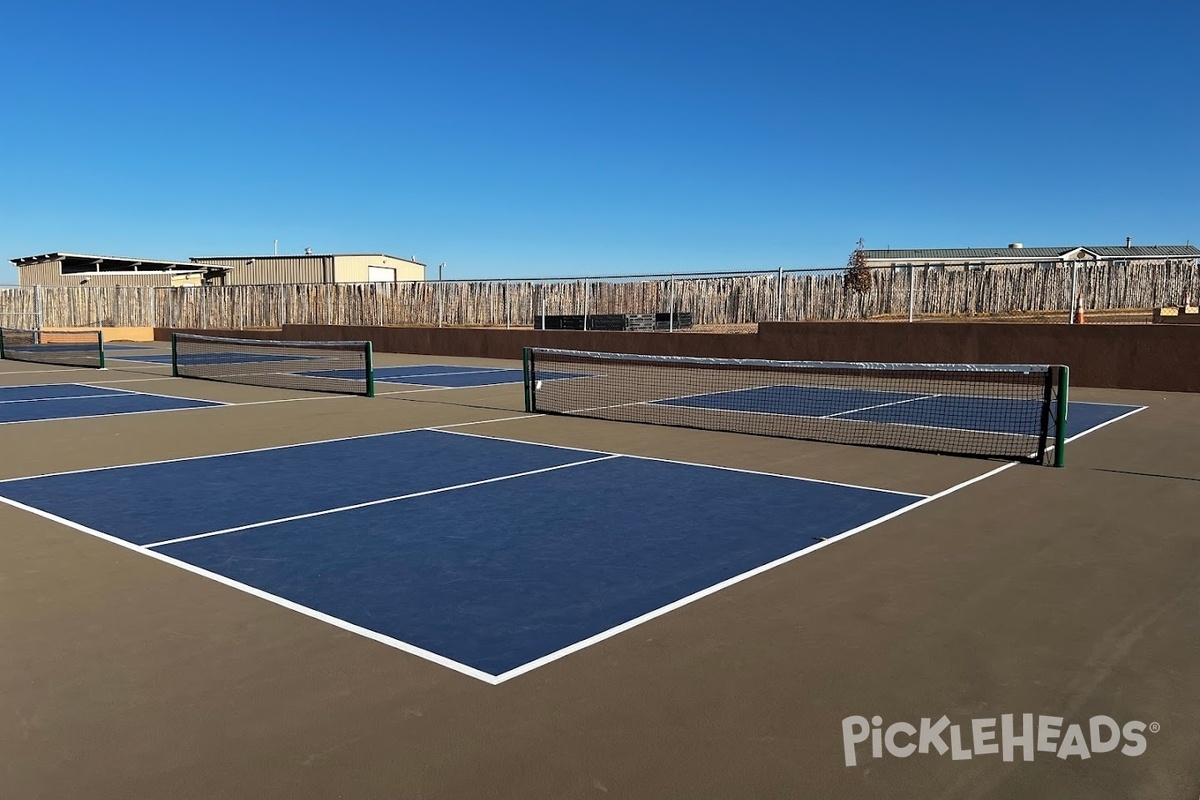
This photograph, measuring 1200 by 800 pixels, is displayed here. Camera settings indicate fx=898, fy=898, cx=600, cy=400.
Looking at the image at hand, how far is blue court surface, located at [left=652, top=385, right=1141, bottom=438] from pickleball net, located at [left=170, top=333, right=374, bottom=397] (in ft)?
23.2

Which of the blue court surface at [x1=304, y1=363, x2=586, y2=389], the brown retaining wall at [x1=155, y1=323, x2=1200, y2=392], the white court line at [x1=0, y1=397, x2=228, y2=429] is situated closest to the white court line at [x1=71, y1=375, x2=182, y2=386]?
the blue court surface at [x1=304, y1=363, x2=586, y2=389]

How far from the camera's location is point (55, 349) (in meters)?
34.4

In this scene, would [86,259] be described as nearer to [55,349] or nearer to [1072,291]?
[55,349]

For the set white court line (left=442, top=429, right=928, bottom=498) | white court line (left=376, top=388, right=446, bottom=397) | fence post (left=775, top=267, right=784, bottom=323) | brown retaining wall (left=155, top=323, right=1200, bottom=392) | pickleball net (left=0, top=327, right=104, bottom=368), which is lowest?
white court line (left=442, top=429, right=928, bottom=498)

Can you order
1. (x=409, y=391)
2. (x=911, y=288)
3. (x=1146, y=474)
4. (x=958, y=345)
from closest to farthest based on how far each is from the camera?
(x=1146, y=474)
(x=409, y=391)
(x=958, y=345)
(x=911, y=288)

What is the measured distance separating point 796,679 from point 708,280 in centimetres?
2384

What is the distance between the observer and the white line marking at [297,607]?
174 inches

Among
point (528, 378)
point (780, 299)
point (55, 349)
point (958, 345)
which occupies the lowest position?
point (55, 349)

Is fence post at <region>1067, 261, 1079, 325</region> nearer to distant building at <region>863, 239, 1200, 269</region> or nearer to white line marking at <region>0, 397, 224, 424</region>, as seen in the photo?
white line marking at <region>0, 397, 224, 424</region>

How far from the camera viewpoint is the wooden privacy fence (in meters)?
23.7

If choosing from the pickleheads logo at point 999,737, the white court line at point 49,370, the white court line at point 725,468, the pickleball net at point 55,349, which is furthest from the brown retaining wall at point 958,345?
the pickleheads logo at point 999,737

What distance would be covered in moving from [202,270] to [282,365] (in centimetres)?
3114

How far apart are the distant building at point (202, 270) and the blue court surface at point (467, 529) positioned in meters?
42.4

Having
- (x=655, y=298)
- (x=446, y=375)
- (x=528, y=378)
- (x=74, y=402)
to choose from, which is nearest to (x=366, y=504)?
(x=528, y=378)
